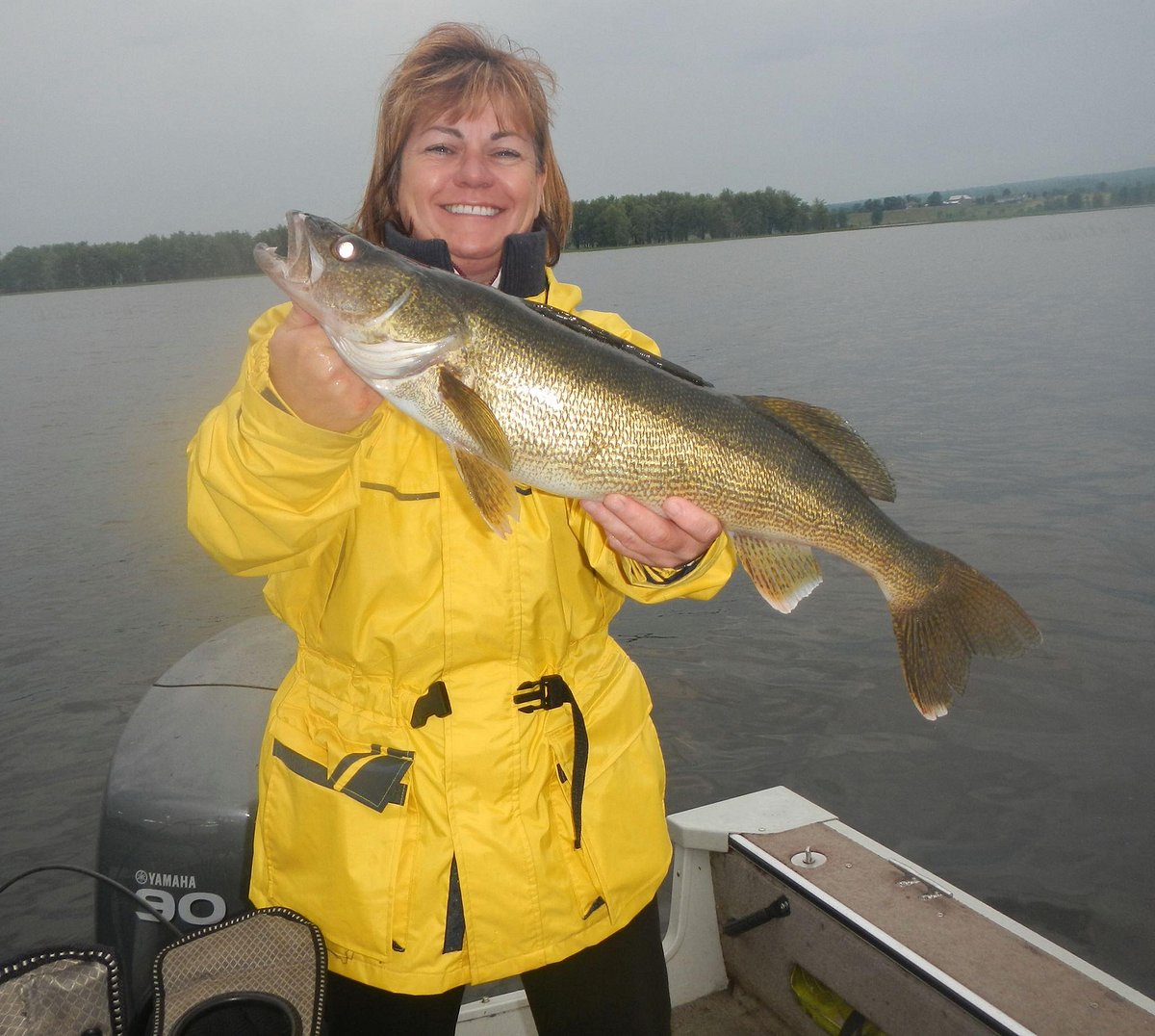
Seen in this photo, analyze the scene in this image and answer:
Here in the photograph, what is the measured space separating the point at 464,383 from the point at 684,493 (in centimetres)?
69

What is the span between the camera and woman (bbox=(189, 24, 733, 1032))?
7.23 ft

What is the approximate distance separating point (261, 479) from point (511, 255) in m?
1.11

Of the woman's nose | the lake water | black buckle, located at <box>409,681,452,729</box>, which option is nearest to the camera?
black buckle, located at <box>409,681,452,729</box>

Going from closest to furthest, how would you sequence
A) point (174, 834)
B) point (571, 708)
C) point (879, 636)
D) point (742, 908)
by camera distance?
1. point (571, 708)
2. point (174, 834)
3. point (742, 908)
4. point (879, 636)

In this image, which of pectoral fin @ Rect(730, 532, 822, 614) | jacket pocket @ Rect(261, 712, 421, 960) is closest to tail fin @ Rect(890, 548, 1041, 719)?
pectoral fin @ Rect(730, 532, 822, 614)

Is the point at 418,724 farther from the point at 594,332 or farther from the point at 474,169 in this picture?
the point at 474,169

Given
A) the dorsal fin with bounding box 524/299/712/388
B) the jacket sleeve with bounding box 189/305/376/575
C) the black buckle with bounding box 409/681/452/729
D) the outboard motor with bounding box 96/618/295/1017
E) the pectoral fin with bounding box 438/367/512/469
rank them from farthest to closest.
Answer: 1. the outboard motor with bounding box 96/618/295/1017
2. the dorsal fin with bounding box 524/299/712/388
3. the pectoral fin with bounding box 438/367/512/469
4. the black buckle with bounding box 409/681/452/729
5. the jacket sleeve with bounding box 189/305/376/575

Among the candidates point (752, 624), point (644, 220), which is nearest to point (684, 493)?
point (752, 624)

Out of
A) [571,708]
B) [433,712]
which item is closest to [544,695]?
[571,708]

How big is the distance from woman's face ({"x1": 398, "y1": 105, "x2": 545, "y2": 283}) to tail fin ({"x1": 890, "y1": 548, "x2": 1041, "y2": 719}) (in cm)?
171

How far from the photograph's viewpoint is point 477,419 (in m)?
2.45

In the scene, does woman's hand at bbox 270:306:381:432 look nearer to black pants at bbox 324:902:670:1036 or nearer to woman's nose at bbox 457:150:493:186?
woman's nose at bbox 457:150:493:186

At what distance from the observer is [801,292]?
33625 mm

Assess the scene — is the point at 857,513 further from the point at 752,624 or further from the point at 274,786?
the point at 752,624
